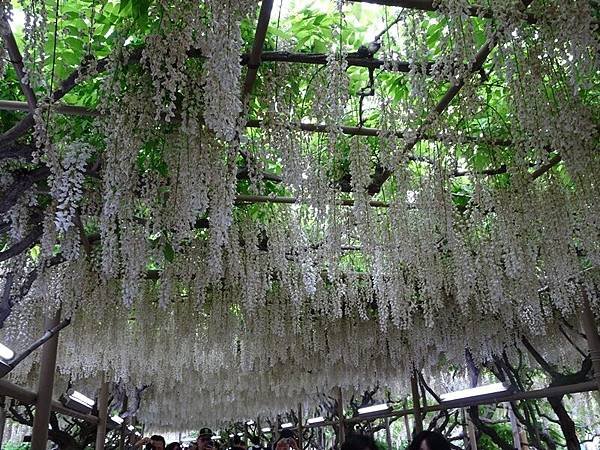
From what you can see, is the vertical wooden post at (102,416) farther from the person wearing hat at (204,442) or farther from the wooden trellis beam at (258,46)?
the wooden trellis beam at (258,46)

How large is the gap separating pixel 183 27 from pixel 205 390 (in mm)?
10017

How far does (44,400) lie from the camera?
4.33 meters

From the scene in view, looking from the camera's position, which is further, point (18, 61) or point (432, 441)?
point (432, 441)

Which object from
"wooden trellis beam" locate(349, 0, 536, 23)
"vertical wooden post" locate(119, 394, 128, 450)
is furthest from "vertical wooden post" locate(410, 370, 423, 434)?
"wooden trellis beam" locate(349, 0, 536, 23)

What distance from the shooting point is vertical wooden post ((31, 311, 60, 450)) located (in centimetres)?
421

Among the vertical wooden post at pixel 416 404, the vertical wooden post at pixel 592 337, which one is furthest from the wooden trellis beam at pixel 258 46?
the vertical wooden post at pixel 416 404

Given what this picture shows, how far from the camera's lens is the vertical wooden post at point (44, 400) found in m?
4.21

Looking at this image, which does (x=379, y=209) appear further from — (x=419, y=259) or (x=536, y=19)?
(x=536, y=19)

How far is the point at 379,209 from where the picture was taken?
4.34 meters

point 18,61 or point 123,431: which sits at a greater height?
point 18,61

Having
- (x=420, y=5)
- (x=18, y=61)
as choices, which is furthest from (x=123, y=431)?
(x=420, y=5)

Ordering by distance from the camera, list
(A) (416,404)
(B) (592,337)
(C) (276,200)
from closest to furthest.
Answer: (C) (276,200) < (B) (592,337) < (A) (416,404)

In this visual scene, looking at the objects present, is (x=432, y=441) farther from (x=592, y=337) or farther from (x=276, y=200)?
(x=592, y=337)

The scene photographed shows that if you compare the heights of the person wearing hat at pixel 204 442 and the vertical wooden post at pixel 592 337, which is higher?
the vertical wooden post at pixel 592 337
